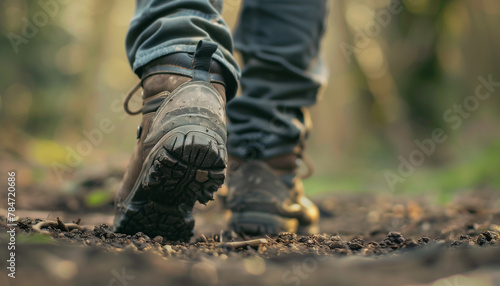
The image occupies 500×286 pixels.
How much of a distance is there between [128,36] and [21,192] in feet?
9.52

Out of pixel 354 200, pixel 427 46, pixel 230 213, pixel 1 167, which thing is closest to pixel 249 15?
pixel 230 213

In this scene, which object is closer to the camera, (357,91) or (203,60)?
(203,60)

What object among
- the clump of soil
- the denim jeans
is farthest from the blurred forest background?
the clump of soil

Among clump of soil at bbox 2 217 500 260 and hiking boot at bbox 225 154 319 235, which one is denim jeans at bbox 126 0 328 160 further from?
clump of soil at bbox 2 217 500 260

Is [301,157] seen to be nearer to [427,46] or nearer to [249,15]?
[249,15]

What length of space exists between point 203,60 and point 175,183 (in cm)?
36

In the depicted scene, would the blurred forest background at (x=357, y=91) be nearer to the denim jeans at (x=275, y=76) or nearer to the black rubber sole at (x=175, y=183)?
the denim jeans at (x=275, y=76)

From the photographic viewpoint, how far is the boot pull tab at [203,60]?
1238 millimetres

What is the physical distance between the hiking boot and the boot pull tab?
64 centimetres

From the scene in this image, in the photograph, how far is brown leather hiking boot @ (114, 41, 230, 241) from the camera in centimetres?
113

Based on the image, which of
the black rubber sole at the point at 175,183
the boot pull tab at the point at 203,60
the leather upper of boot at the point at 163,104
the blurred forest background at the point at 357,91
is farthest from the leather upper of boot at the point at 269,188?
the blurred forest background at the point at 357,91

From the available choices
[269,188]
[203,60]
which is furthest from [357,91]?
[203,60]

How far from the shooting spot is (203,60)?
1.26 m

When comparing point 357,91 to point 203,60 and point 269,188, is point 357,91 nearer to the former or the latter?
point 269,188
